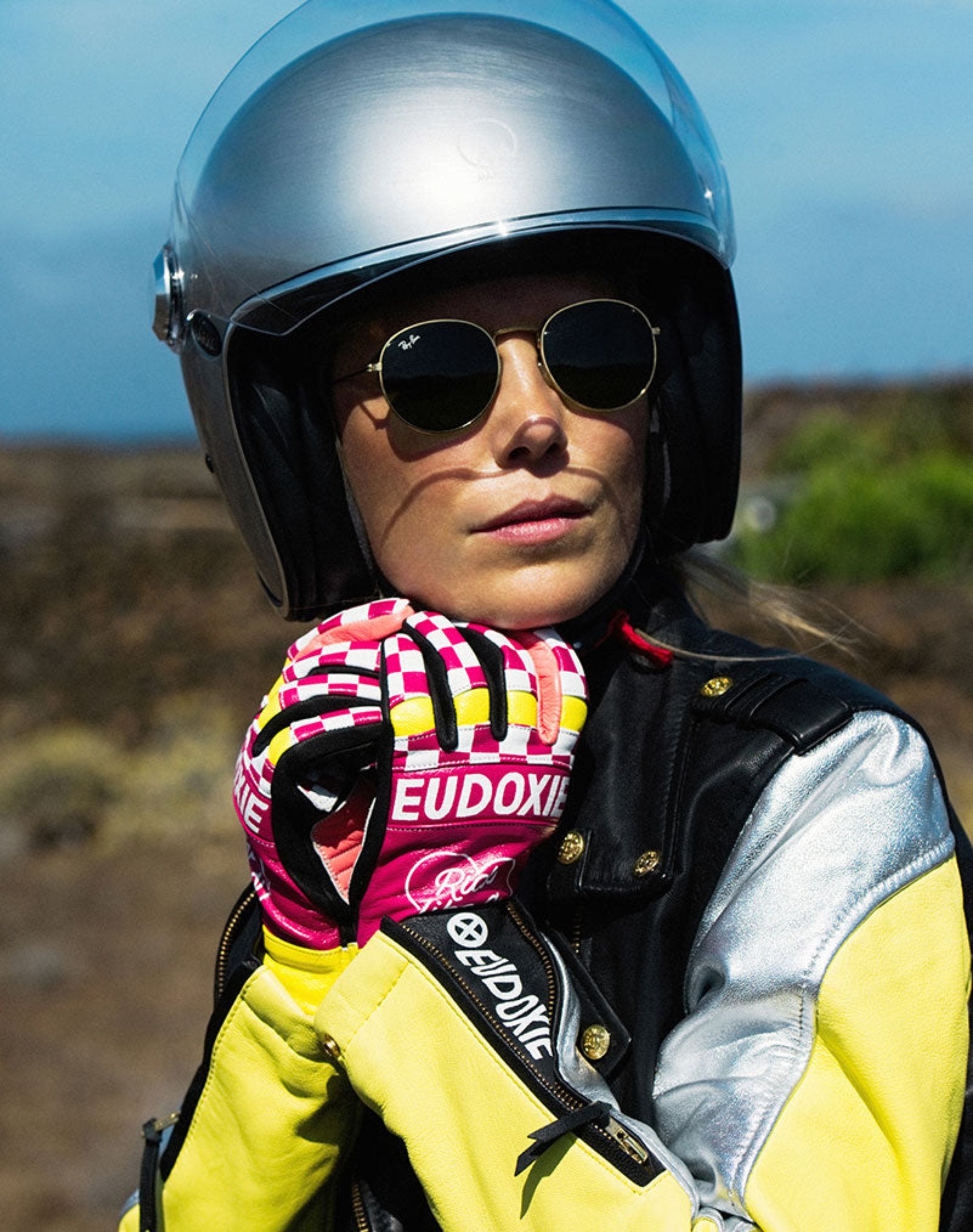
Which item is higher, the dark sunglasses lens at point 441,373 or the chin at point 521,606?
the dark sunglasses lens at point 441,373

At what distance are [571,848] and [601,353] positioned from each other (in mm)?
571

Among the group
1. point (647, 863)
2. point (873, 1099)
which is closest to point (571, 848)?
point (647, 863)

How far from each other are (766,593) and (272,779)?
803 mm

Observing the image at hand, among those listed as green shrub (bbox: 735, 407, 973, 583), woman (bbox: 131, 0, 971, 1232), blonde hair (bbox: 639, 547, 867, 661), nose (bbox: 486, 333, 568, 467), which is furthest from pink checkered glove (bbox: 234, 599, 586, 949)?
green shrub (bbox: 735, 407, 973, 583)

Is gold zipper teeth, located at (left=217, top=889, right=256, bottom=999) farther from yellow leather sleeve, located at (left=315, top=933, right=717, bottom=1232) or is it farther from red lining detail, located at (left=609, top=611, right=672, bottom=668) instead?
red lining detail, located at (left=609, top=611, right=672, bottom=668)

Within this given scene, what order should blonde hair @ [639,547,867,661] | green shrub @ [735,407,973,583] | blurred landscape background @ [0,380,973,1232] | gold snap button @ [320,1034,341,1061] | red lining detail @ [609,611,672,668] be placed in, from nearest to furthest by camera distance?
gold snap button @ [320,1034,341,1061] < red lining detail @ [609,611,672,668] < blonde hair @ [639,547,867,661] < blurred landscape background @ [0,380,973,1232] < green shrub @ [735,407,973,583]

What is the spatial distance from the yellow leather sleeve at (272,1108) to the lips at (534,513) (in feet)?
1.65

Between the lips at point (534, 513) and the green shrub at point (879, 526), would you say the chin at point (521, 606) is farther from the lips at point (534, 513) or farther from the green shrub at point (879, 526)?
the green shrub at point (879, 526)

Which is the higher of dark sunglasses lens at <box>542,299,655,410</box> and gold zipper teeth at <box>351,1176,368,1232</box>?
dark sunglasses lens at <box>542,299,655,410</box>

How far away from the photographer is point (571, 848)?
5.47ft

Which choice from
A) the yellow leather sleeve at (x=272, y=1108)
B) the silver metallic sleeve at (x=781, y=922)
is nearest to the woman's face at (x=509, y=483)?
the silver metallic sleeve at (x=781, y=922)

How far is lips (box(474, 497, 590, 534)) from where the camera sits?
5.39ft

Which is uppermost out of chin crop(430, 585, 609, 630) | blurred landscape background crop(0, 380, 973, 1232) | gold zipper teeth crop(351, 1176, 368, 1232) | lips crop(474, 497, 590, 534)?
lips crop(474, 497, 590, 534)

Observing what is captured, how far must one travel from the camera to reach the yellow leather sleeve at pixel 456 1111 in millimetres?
1352
